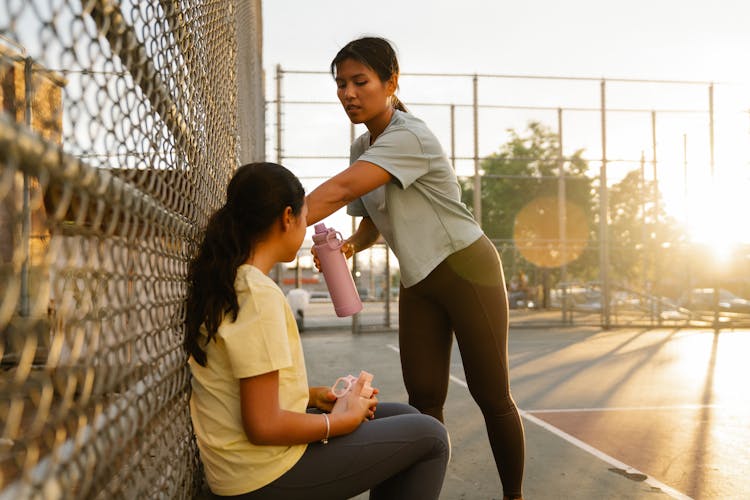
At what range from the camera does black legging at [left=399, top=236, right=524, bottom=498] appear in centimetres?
269

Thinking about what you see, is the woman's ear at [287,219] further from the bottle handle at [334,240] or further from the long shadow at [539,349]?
Result: the long shadow at [539,349]

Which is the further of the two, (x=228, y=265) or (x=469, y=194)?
(x=469, y=194)

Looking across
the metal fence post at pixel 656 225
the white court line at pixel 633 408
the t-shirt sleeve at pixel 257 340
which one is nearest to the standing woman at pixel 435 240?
the t-shirt sleeve at pixel 257 340

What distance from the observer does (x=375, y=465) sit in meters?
2.02

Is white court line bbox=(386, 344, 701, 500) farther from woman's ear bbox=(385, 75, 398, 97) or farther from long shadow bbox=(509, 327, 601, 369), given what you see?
long shadow bbox=(509, 327, 601, 369)

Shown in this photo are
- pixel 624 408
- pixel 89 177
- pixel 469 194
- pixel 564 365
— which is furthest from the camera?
pixel 469 194

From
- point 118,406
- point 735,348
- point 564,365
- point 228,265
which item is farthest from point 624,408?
point 735,348

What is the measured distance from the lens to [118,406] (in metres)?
1.29

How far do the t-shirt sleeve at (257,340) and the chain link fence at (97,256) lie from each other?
17 centimetres

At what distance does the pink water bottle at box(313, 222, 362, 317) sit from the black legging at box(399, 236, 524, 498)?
269 mm

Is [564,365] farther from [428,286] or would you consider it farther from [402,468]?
[402,468]

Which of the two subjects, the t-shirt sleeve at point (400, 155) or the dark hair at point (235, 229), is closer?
the dark hair at point (235, 229)

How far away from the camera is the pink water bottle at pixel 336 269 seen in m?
2.64

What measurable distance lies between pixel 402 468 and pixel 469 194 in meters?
26.2
